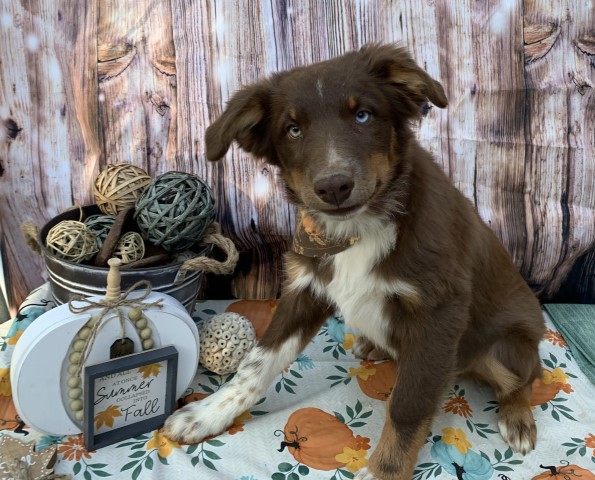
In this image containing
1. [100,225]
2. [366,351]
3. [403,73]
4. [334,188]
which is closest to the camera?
[334,188]

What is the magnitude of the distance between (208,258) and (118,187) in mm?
556

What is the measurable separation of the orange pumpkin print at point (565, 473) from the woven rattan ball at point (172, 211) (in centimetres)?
161

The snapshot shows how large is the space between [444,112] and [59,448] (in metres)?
2.31

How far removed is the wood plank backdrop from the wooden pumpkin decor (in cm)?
109

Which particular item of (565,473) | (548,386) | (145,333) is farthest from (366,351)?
(145,333)

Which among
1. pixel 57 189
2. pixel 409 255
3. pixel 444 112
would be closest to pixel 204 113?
pixel 57 189

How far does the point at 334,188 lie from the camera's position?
164 centimetres

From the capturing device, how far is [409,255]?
1.85 meters

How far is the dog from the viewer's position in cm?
178

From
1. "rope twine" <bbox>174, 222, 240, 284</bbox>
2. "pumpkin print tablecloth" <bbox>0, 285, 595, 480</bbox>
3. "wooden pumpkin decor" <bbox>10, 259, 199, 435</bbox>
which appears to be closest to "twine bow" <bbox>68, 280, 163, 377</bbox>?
"wooden pumpkin decor" <bbox>10, 259, 199, 435</bbox>

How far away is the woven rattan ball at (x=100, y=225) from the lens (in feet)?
7.61

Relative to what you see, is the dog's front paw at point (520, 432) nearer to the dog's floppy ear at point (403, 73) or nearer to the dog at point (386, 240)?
the dog at point (386, 240)

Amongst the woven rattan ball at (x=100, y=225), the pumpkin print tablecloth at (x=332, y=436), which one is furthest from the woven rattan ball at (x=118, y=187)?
the pumpkin print tablecloth at (x=332, y=436)

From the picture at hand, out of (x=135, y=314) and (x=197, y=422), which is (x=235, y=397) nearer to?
(x=197, y=422)
